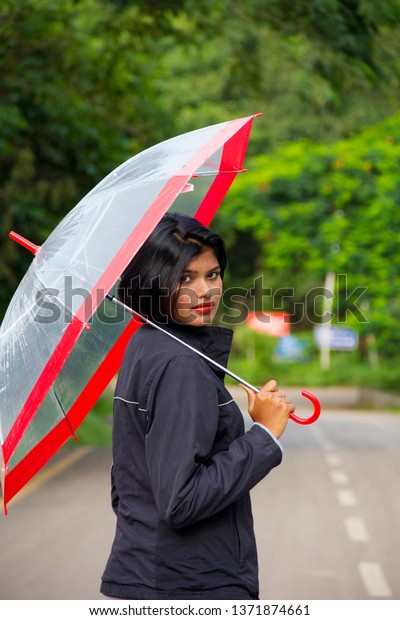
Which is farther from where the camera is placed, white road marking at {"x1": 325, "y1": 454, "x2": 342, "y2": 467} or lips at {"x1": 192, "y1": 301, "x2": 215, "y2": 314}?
white road marking at {"x1": 325, "y1": 454, "x2": 342, "y2": 467}

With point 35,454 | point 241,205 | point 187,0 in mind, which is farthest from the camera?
point 241,205

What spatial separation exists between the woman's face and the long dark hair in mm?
18

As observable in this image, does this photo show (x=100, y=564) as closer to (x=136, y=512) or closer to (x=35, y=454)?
(x=35, y=454)

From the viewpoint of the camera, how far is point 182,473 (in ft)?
7.44

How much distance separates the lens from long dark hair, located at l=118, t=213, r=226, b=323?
99.4 inches

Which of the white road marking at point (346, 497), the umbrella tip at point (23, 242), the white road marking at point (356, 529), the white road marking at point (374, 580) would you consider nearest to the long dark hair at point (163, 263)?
the umbrella tip at point (23, 242)

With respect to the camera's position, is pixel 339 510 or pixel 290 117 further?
pixel 290 117

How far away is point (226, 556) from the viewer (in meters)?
2.43

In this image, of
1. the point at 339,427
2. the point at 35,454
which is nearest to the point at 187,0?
the point at 35,454

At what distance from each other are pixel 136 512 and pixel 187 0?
9438 millimetres

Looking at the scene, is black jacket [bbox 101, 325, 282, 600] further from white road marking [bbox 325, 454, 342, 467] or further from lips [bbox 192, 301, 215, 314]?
white road marking [bbox 325, 454, 342, 467]

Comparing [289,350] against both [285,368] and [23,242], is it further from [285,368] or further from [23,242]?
[23,242]

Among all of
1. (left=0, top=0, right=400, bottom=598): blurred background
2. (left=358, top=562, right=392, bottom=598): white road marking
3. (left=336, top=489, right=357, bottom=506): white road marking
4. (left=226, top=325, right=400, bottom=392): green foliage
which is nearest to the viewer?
(left=358, top=562, right=392, bottom=598): white road marking

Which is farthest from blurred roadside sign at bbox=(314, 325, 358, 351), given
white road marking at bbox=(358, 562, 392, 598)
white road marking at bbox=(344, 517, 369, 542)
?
white road marking at bbox=(358, 562, 392, 598)
